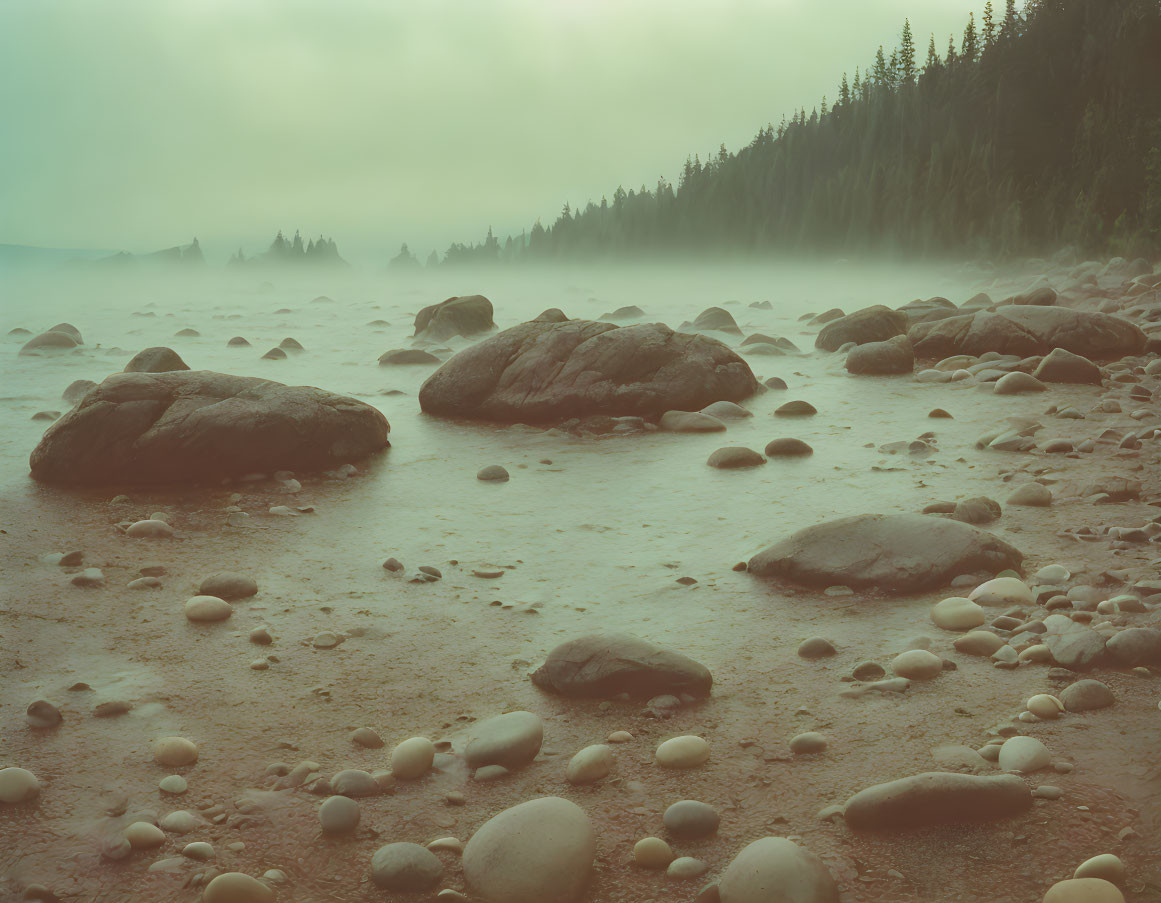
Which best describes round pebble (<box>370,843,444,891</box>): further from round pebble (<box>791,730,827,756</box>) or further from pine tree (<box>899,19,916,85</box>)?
pine tree (<box>899,19,916,85</box>)

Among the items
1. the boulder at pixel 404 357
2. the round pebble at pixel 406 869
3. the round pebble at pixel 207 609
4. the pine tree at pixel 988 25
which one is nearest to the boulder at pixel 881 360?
the boulder at pixel 404 357

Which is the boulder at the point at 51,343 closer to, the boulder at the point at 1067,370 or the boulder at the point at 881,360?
the boulder at the point at 881,360

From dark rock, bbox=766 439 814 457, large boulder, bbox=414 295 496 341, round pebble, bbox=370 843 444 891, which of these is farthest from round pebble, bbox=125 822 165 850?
large boulder, bbox=414 295 496 341

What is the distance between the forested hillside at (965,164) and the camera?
3766cm

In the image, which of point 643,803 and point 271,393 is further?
point 271,393

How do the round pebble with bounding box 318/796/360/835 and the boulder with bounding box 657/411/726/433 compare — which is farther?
the boulder with bounding box 657/411/726/433

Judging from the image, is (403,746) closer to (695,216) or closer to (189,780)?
(189,780)

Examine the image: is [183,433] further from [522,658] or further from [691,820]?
[691,820]

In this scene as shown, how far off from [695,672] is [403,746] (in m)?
1.09

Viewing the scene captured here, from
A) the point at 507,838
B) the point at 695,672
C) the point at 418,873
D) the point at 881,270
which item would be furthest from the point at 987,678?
the point at 881,270

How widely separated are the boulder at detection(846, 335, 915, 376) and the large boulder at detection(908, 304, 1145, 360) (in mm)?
590

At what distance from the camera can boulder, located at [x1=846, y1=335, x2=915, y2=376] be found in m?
11.7

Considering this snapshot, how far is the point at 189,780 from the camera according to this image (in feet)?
10.1

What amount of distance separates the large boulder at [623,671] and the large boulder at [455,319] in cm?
1288
